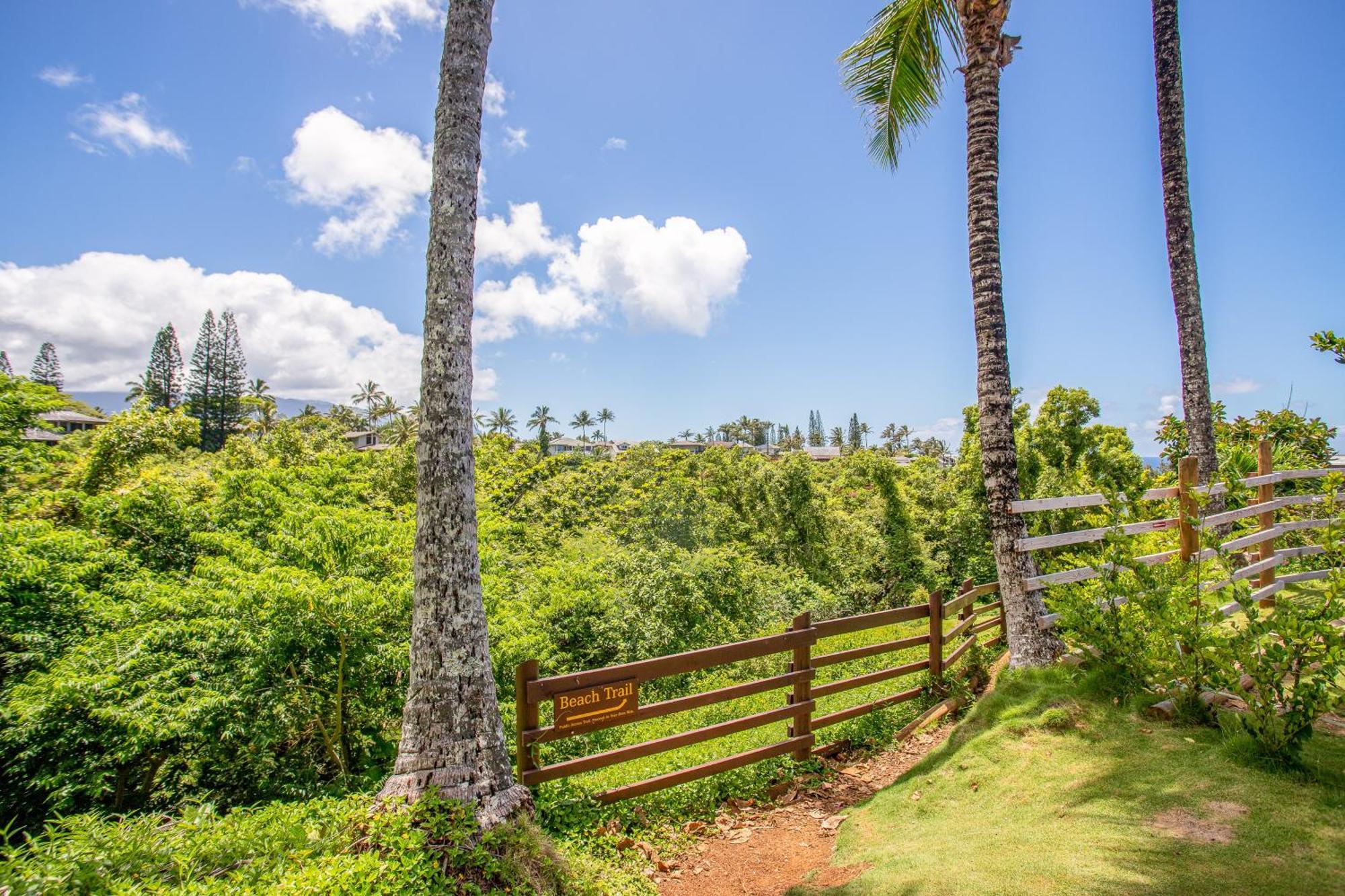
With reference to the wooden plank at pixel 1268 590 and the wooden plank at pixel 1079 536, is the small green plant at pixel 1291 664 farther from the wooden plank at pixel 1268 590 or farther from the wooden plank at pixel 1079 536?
the wooden plank at pixel 1268 590

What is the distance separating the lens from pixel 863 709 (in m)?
6.04

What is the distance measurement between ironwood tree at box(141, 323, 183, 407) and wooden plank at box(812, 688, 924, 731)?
241 feet

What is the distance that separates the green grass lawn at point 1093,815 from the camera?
2623 millimetres

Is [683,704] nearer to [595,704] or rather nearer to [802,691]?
[595,704]

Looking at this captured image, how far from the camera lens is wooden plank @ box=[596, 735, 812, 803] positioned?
15.6ft

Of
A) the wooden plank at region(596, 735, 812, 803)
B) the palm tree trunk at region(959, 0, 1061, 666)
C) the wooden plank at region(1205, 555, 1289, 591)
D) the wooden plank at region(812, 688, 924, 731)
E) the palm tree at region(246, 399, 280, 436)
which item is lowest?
the wooden plank at region(596, 735, 812, 803)

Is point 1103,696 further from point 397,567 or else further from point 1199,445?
point 397,567

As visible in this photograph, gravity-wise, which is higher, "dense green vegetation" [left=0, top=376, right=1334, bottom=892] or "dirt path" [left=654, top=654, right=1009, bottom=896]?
"dense green vegetation" [left=0, top=376, right=1334, bottom=892]

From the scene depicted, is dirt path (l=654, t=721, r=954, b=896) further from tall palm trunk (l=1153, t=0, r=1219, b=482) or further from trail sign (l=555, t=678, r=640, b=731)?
tall palm trunk (l=1153, t=0, r=1219, b=482)

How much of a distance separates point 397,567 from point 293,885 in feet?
12.9

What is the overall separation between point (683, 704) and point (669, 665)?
44 centimetres

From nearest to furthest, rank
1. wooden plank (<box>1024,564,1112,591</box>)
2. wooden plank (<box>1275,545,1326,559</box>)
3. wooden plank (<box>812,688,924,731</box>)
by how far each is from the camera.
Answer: wooden plank (<box>1024,564,1112,591</box>) < wooden plank (<box>812,688,924,731</box>) < wooden plank (<box>1275,545,1326,559</box>)

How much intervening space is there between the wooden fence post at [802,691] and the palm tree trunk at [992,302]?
6.47 feet

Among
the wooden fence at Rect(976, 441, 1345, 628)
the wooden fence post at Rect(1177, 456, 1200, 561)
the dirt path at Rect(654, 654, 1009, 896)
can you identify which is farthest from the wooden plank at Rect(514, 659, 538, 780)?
the wooden fence post at Rect(1177, 456, 1200, 561)
